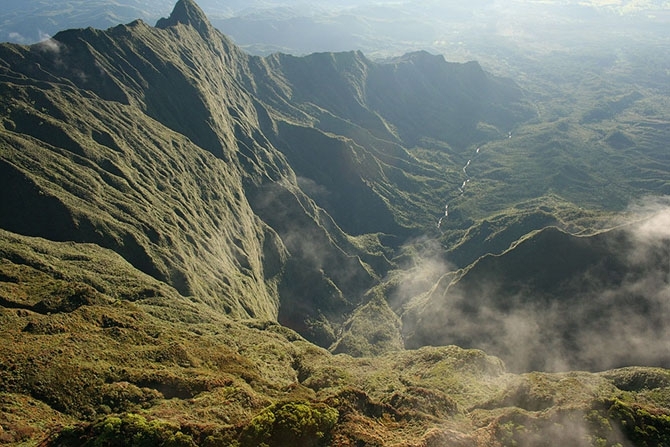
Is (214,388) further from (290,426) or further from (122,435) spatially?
(122,435)

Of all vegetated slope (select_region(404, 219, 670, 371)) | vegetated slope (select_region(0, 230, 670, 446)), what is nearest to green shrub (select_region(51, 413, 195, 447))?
vegetated slope (select_region(0, 230, 670, 446))

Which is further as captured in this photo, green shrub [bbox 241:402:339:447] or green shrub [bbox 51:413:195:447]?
green shrub [bbox 241:402:339:447]

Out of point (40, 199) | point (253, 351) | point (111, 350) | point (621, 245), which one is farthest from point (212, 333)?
point (621, 245)

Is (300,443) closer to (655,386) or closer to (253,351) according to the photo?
(253,351)

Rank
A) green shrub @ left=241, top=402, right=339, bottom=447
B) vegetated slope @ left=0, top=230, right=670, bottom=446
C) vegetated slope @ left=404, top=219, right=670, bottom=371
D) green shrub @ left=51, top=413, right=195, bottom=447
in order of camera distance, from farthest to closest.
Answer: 1. vegetated slope @ left=404, top=219, right=670, bottom=371
2. vegetated slope @ left=0, top=230, right=670, bottom=446
3. green shrub @ left=241, top=402, right=339, bottom=447
4. green shrub @ left=51, top=413, right=195, bottom=447

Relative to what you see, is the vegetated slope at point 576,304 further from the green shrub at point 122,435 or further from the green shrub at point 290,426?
the green shrub at point 122,435

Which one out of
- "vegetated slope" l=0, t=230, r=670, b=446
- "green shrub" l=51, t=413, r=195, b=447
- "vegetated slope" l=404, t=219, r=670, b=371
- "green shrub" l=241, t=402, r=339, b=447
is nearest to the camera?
"green shrub" l=51, t=413, r=195, b=447

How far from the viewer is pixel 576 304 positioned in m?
164

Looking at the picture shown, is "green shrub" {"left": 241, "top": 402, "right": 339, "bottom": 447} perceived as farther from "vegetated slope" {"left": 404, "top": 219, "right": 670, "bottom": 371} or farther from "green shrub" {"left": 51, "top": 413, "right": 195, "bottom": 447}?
"vegetated slope" {"left": 404, "top": 219, "right": 670, "bottom": 371}

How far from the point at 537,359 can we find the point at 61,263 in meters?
152

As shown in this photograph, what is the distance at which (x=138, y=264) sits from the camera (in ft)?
549

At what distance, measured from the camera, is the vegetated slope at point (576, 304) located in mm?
148250

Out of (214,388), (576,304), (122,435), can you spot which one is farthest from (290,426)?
(576,304)

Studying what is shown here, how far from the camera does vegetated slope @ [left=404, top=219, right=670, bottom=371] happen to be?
148m
